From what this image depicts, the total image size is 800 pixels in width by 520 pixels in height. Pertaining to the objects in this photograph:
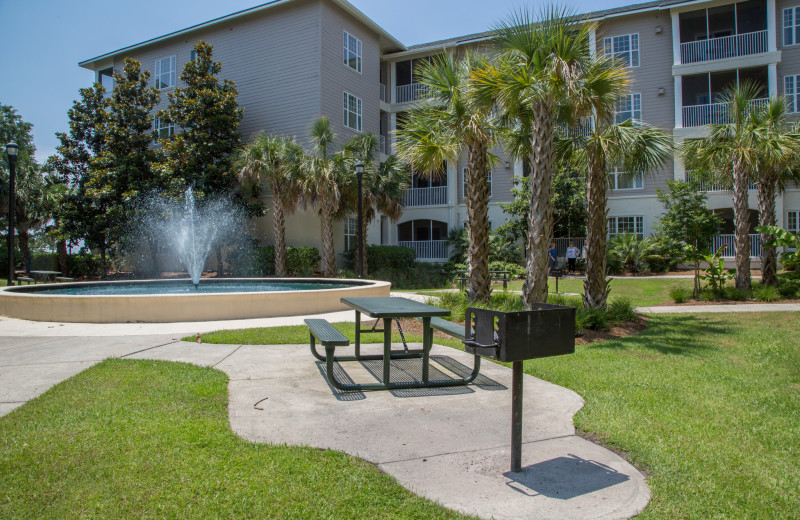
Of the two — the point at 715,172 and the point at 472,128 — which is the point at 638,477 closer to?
the point at 472,128

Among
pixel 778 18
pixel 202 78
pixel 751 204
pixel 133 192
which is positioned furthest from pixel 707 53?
pixel 133 192

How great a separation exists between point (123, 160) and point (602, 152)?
20606 mm

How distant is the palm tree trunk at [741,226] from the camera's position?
48.6ft

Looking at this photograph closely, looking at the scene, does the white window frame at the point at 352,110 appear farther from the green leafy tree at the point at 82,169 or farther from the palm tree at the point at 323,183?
the green leafy tree at the point at 82,169

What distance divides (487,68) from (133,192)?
18.2 metres

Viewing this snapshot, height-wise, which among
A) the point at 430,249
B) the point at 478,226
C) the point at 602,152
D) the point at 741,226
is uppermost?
the point at 602,152

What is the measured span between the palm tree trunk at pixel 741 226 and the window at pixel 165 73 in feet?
83.7

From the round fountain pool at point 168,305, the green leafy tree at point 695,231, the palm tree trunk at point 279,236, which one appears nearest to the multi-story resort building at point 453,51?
the palm tree trunk at point 279,236

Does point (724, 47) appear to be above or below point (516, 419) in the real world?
above

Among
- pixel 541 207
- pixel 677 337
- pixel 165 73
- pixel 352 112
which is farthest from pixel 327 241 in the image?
pixel 677 337

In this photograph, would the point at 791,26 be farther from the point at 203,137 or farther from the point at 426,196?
the point at 203,137

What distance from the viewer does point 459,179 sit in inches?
1137

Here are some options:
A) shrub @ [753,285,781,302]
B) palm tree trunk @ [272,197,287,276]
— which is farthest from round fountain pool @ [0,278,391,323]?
shrub @ [753,285,781,302]

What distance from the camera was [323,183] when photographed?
19.4m
